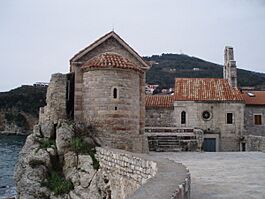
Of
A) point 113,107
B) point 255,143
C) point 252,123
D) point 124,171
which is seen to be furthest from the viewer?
point 252,123

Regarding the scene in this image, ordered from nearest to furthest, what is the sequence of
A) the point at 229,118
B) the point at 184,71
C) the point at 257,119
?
1. the point at 229,118
2. the point at 257,119
3. the point at 184,71

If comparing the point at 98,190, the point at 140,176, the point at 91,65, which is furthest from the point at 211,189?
the point at 91,65

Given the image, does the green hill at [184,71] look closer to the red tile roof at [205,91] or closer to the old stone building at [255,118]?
the old stone building at [255,118]

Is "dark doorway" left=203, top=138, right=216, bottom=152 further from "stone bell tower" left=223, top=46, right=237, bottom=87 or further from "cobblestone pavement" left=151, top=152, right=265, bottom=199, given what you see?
"cobblestone pavement" left=151, top=152, right=265, bottom=199

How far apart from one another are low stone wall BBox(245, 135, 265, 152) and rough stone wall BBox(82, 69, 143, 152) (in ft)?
30.3

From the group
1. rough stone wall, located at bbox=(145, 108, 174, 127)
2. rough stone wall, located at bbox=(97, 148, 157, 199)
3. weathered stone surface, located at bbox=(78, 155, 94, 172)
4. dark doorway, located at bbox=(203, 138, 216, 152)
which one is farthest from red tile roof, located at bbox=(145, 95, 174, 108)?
rough stone wall, located at bbox=(97, 148, 157, 199)

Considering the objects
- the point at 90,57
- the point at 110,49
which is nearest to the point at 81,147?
the point at 90,57

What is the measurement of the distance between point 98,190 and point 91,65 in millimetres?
5459

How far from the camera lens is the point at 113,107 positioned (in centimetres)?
1570

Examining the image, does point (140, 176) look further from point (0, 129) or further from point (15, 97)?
point (0, 129)

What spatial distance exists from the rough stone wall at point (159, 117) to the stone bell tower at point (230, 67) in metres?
6.14

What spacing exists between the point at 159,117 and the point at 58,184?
14285 mm

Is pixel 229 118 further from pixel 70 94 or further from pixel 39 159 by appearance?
pixel 39 159

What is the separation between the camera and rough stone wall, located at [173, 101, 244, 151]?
2688cm
